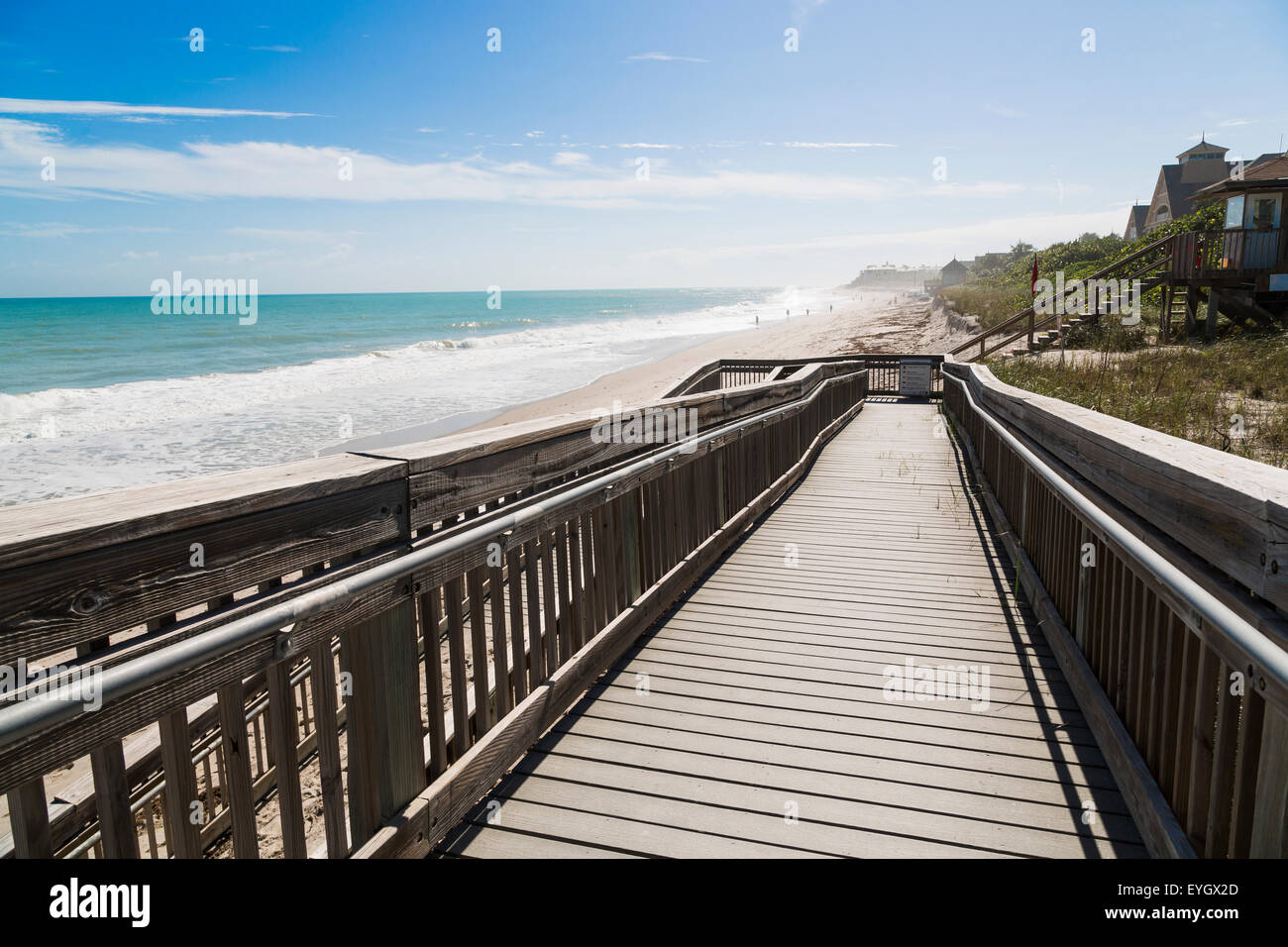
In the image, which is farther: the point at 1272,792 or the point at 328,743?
the point at 328,743

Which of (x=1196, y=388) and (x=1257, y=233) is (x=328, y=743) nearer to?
(x=1196, y=388)

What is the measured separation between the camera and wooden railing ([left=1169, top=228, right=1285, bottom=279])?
19.3m

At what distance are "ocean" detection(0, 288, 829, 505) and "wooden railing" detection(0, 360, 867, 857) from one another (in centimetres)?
1006

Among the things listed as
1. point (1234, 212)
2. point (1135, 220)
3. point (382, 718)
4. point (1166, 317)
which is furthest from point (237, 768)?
point (1135, 220)

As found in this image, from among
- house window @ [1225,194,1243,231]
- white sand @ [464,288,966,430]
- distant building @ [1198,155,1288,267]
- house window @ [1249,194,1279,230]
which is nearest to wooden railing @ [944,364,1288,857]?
white sand @ [464,288,966,430]

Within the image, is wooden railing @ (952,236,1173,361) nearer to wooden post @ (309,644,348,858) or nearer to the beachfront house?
the beachfront house

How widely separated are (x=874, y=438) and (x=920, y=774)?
379 inches

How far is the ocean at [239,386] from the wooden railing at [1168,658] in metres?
11.7

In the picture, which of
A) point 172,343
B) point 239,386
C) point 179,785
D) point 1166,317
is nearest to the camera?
point 179,785

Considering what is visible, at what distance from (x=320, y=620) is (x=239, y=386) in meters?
31.9

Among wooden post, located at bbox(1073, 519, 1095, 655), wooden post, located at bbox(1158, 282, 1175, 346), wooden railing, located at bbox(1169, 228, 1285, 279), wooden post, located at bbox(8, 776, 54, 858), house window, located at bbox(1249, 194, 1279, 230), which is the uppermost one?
house window, located at bbox(1249, 194, 1279, 230)

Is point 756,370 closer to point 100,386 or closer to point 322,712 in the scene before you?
point 322,712

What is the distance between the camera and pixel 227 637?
1.65m
